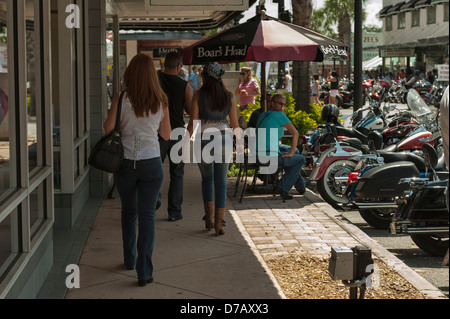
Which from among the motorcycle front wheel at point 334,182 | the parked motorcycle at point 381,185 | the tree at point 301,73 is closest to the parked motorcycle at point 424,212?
the parked motorcycle at point 381,185

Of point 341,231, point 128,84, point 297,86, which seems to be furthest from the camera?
point 297,86

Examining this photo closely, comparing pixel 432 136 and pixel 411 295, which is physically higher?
pixel 432 136

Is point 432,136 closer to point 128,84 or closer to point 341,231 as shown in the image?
point 341,231

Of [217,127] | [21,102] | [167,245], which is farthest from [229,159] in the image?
[21,102]

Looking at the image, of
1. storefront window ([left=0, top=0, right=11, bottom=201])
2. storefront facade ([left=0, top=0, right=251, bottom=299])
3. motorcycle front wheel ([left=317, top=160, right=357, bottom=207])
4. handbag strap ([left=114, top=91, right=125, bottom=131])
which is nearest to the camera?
storefront window ([left=0, top=0, right=11, bottom=201])

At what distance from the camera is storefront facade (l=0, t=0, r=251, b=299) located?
17.9 ft

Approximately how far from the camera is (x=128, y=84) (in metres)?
6.36

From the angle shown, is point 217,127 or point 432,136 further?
point 432,136

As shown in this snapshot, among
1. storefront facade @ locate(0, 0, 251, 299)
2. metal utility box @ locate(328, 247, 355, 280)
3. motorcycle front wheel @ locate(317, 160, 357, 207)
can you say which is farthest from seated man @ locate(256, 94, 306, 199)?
metal utility box @ locate(328, 247, 355, 280)

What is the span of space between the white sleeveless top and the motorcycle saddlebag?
12.5 feet

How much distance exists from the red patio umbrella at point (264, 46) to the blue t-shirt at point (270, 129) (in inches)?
30.7

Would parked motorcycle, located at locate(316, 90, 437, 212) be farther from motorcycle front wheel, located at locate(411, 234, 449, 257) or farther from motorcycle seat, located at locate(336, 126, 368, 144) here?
motorcycle front wheel, located at locate(411, 234, 449, 257)
